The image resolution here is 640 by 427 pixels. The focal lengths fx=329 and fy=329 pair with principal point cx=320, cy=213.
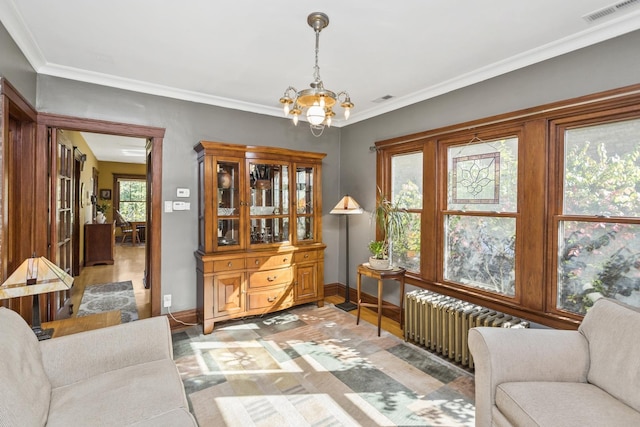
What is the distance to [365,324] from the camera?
3715 mm

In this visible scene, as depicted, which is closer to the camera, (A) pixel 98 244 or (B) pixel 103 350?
(B) pixel 103 350

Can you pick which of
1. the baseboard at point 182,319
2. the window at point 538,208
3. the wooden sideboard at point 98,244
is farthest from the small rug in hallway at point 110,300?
the window at point 538,208

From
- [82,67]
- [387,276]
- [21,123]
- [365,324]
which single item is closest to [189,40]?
[82,67]

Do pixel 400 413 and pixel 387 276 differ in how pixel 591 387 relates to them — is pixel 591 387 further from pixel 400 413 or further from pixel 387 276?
pixel 387 276

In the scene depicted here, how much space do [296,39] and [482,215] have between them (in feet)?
7.33

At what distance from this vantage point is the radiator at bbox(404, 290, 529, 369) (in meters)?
2.71

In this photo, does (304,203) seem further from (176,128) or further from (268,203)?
(176,128)

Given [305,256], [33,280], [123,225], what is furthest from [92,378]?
[123,225]

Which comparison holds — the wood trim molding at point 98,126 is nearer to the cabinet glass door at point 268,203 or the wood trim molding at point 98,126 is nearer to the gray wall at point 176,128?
the gray wall at point 176,128

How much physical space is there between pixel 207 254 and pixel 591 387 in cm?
313

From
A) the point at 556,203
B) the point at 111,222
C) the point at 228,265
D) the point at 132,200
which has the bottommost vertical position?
the point at 228,265

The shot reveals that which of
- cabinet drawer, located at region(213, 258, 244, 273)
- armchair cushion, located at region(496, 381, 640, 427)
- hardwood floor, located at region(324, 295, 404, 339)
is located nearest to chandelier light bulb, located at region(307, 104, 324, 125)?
armchair cushion, located at region(496, 381, 640, 427)

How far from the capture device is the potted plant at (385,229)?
3.60 metres

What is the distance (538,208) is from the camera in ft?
8.58
